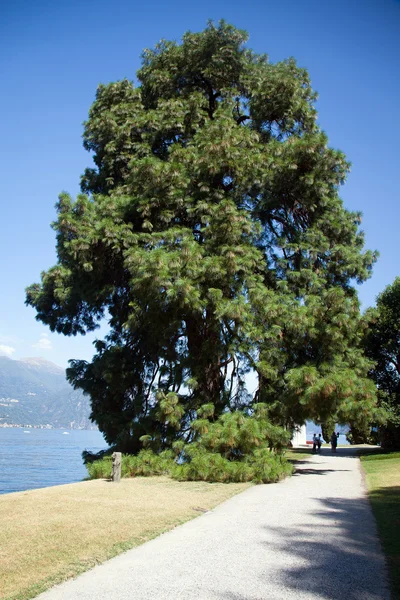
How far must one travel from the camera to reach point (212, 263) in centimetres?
1363

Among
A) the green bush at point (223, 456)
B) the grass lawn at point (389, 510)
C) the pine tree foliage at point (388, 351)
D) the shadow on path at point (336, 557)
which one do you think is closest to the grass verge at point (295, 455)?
the pine tree foliage at point (388, 351)

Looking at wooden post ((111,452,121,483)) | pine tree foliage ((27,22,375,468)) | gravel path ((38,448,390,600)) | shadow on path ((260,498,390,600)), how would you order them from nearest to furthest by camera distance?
1. gravel path ((38,448,390,600))
2. shadow on path ((260,498,390,600))
3. wooden post ((111,452,121,483))
4. pine tree foliage ((27,22,375,468))

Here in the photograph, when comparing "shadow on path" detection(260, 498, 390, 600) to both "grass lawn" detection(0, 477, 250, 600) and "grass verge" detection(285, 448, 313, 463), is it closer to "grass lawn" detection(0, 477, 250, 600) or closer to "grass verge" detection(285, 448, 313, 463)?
"grass lawn" detection(0, 477, 250, 600)

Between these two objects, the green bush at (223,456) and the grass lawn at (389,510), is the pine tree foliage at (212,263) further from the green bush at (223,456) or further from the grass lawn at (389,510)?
the grass lawn at (389,510)

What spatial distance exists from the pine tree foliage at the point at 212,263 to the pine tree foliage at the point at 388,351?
11.3m

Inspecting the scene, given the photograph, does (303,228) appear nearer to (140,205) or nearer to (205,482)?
(140,205)

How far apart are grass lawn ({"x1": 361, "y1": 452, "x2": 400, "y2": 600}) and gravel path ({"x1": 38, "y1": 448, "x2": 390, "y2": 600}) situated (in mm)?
118

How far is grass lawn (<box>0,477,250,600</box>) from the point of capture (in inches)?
177

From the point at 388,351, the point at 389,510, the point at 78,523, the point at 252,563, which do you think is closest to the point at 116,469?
the point at 78,523

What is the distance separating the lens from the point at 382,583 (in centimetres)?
432

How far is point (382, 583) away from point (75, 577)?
9.29 feet

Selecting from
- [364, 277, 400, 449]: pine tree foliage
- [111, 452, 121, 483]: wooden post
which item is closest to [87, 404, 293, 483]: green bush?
[111, 452, 121, 483]: wooden post

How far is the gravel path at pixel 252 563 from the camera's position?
4.02 metres

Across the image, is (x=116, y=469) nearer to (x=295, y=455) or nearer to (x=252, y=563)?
(x=252, y=563)
